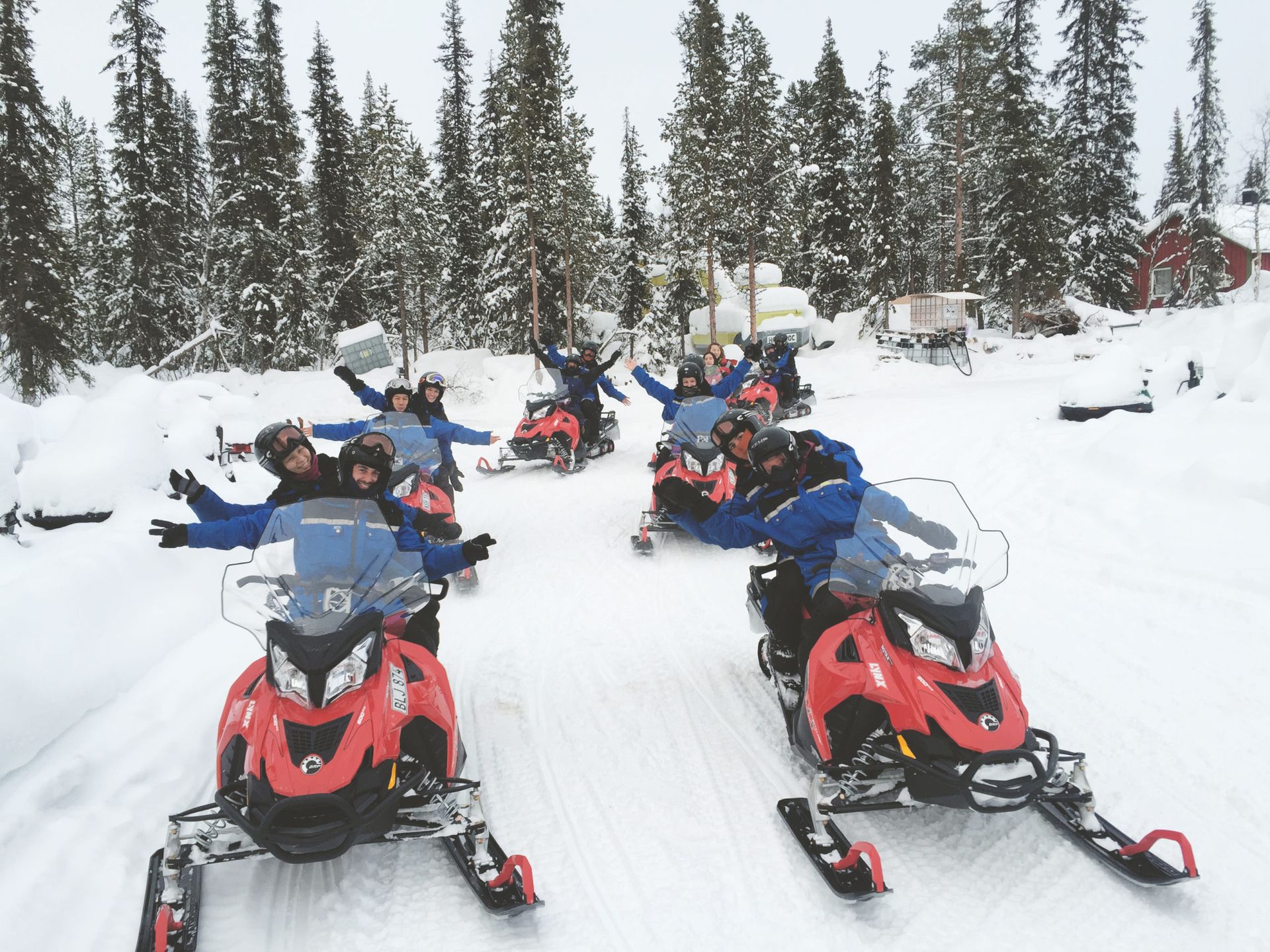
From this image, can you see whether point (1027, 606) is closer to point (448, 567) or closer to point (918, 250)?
point (448, 567)

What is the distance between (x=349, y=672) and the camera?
2.85m

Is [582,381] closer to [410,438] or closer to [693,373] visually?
[693,373]

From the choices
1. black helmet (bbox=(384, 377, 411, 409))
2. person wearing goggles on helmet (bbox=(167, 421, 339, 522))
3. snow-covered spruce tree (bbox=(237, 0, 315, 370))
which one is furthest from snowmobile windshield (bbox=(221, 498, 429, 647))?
snow-covered spruce tree (bbox=(237, 0, 315, 370))

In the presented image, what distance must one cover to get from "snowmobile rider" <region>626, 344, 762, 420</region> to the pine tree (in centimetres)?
3345

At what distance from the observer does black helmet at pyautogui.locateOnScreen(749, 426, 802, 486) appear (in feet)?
13.0

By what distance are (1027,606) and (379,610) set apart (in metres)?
4.63

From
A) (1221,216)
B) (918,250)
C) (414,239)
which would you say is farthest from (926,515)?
(1221,216)

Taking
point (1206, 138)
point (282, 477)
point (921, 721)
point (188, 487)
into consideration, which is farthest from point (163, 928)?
point (1206, 138)

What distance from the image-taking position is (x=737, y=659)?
5.02 meters

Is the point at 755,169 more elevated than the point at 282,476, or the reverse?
the point at 755,169

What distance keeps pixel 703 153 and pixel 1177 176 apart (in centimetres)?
3342

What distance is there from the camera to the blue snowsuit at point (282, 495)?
3.87 m

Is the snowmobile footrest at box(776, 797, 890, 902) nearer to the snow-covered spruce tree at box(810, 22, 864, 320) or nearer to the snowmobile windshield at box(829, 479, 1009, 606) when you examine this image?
the snowmobile windshield at box(829, 479, 1009, 606)

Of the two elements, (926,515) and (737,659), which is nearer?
(926,515)
